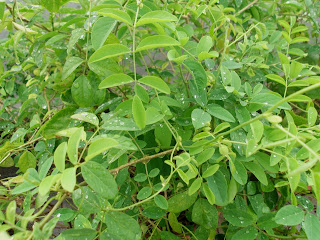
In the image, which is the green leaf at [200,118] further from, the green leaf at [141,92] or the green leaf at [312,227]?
the green leaf at [312,227]

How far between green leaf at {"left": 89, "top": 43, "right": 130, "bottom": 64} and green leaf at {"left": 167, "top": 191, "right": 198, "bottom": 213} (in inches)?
13.0

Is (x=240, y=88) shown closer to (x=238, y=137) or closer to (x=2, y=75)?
(x=238, y=137)

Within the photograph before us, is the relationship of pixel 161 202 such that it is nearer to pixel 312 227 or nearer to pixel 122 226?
pixel 122 226

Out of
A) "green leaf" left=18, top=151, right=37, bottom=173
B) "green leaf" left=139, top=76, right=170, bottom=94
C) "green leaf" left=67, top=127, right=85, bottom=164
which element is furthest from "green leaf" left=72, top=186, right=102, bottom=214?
"green leaf" left=18, top=151, right=37, bottom=173

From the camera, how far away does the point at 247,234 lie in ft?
1.78

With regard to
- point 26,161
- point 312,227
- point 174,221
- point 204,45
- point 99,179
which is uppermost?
point 204,45

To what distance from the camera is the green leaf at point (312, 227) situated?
437 millimetres

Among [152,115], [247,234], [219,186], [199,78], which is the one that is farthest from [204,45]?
[247,234]

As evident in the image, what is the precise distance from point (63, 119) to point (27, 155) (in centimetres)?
20

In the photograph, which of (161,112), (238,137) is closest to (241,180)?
(238,137)

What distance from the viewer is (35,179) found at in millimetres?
403

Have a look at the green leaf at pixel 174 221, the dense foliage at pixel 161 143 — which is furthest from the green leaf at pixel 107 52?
the green leaf at pixel 174 221

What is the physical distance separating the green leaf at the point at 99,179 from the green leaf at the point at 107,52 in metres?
0.17

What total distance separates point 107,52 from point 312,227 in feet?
1.46
